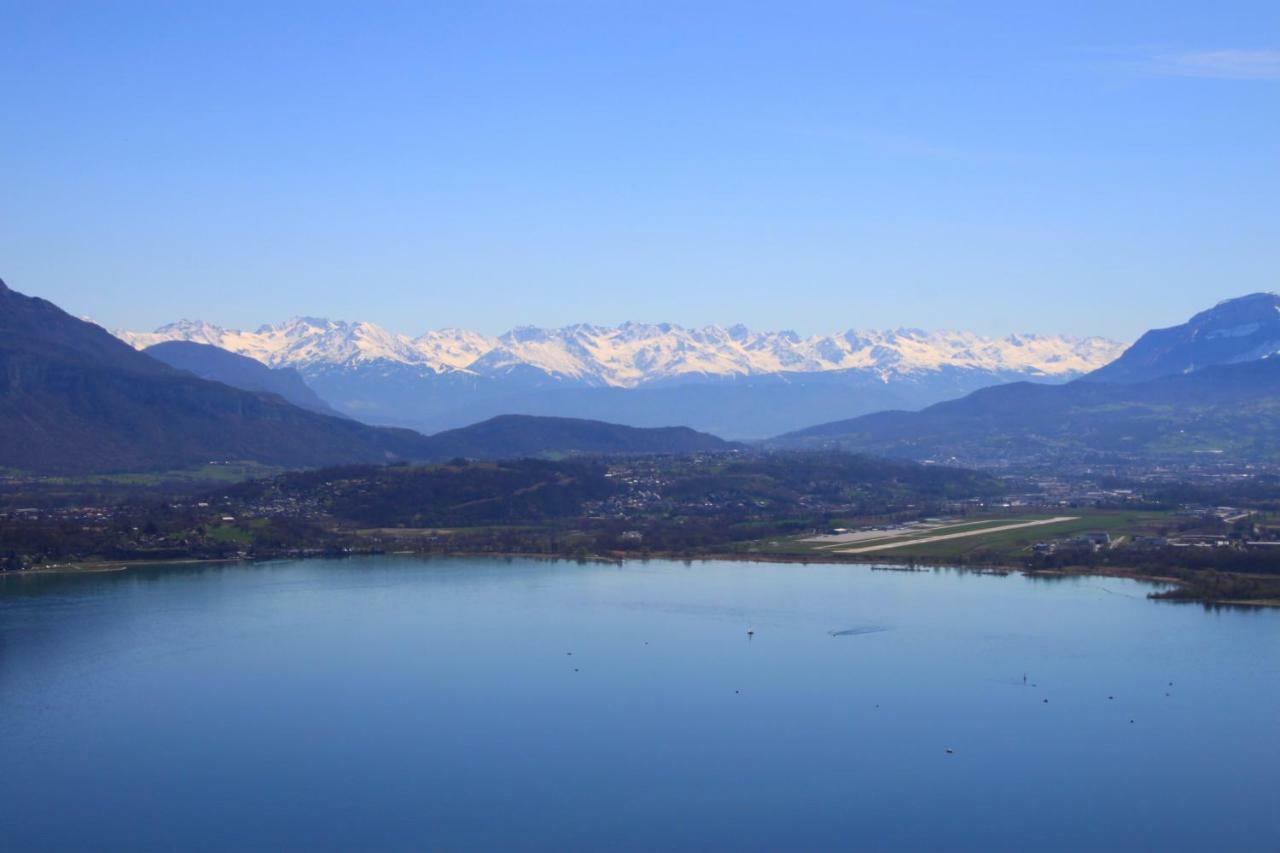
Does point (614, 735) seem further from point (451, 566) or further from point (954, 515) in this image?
point (954, 515)

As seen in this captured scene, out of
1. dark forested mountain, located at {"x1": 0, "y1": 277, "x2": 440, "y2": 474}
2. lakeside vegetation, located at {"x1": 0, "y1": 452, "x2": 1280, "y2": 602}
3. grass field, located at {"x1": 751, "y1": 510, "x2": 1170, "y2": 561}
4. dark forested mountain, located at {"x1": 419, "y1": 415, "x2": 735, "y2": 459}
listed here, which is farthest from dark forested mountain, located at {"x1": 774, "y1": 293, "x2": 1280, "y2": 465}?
dark forested mountain, located at {"x1": 0, "y1": 277, "x2": 440, "y2": 474}

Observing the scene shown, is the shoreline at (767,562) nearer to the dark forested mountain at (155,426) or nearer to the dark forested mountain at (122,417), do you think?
the dark forested mountain at (122,417)

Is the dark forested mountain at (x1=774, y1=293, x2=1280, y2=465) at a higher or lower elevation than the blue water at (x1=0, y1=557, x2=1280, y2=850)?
higher

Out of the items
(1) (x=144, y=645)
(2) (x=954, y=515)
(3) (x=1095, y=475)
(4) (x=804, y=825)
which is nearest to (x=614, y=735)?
(4) (x=804, y=825)

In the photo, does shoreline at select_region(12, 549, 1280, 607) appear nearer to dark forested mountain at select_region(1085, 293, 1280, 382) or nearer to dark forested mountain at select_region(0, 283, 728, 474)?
dark forested mountain at select_region(0, 283, 728, 474)

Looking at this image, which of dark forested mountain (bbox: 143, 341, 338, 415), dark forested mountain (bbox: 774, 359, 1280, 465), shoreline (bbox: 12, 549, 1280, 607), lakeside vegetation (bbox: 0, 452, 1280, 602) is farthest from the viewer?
dark forested mountain (bbox: 143, 341, 338, 415)

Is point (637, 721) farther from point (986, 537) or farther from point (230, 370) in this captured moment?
point (230, 370)
